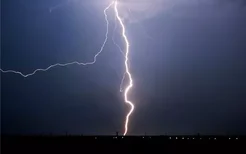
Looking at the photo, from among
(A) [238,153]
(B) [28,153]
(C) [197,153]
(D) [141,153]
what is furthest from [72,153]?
(A) [238,153]

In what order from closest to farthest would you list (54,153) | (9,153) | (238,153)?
(9,153), (54,153), (238,153)

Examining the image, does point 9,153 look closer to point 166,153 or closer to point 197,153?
point 166,153

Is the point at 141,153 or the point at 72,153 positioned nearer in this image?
the point at 141,153

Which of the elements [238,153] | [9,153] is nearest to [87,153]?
[9,153]

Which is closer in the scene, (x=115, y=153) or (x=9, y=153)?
(x=9, y=153)

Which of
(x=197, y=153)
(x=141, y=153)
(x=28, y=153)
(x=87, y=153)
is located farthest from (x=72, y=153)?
(x=197, y=153)

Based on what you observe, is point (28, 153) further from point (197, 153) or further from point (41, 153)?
point (197, 153)

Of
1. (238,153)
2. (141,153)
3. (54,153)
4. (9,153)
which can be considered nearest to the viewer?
(141,153)
